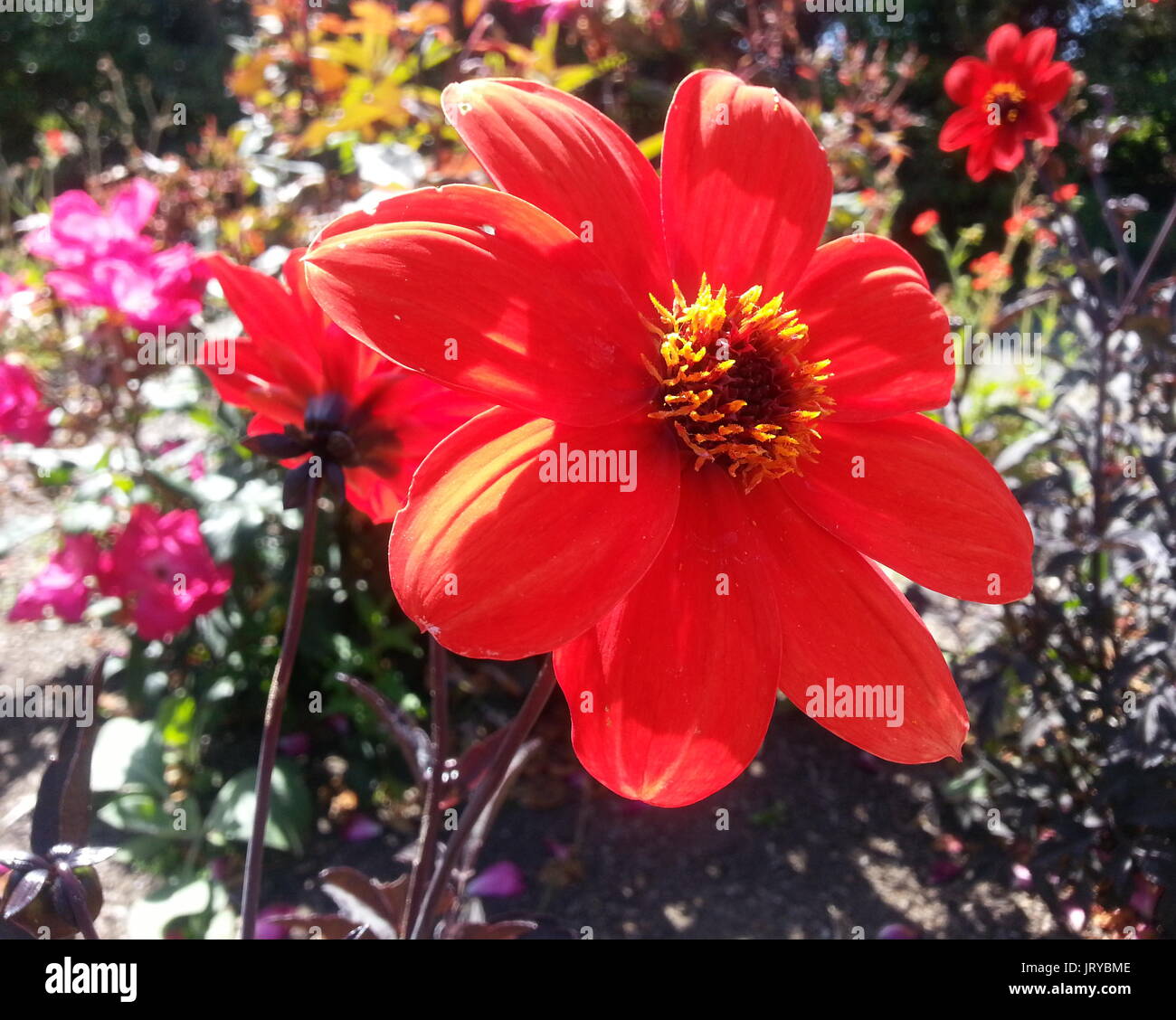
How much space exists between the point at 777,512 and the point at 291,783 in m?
1.71

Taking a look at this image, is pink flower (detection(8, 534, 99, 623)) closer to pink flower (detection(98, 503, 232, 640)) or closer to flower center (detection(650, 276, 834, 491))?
pink flower (detection(98, 503, 232, 640))

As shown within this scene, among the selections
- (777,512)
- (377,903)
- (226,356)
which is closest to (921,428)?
(777,512)

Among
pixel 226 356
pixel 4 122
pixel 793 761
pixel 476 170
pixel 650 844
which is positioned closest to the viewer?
pixel 226 356

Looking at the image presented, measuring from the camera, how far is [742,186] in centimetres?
75

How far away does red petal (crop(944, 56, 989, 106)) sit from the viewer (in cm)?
187

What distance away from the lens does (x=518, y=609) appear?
0.58 metres

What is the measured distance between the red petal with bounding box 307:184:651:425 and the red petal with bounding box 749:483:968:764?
194mm

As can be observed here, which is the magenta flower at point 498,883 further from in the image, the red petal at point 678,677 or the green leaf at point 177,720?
the red petal at point 678,677

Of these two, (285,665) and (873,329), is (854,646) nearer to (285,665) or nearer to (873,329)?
(873,329)

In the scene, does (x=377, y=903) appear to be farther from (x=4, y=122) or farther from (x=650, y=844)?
(x=4, y=122)

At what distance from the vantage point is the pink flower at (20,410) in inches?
75.7

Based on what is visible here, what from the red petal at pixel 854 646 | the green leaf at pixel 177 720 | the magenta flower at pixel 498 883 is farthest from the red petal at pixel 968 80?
the green leaf at pixel 177 720

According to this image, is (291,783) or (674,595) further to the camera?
(291,783)

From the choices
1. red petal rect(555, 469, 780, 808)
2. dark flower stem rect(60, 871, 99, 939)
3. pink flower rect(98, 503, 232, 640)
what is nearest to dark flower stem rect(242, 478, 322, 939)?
dark flower stem rect(60, 871, 99, 939)
